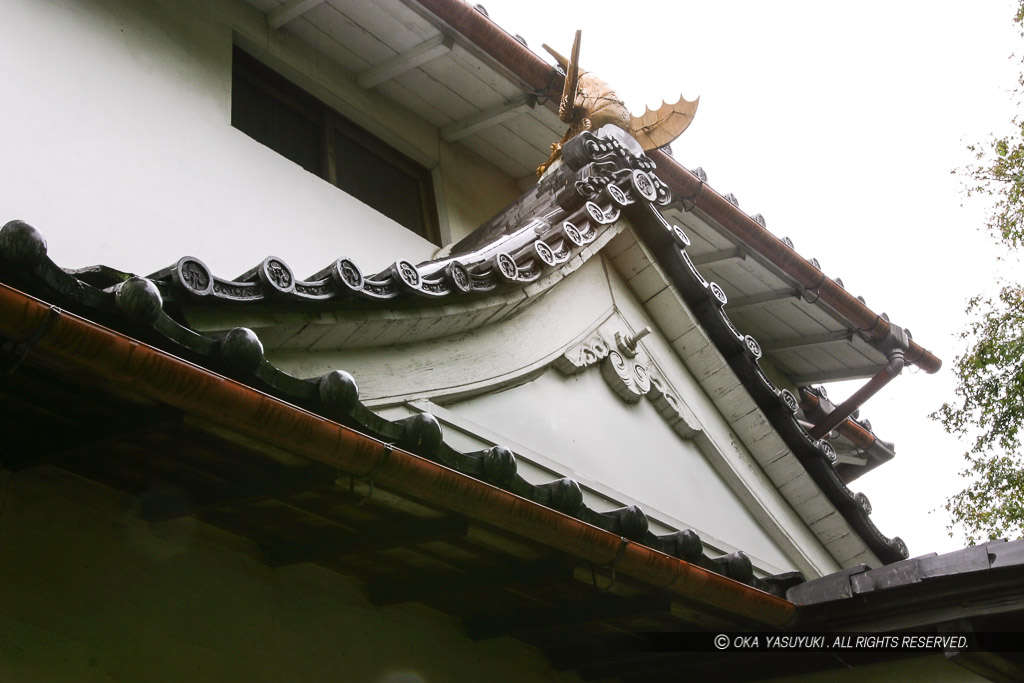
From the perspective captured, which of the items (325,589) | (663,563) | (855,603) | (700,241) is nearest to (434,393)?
(325,589)

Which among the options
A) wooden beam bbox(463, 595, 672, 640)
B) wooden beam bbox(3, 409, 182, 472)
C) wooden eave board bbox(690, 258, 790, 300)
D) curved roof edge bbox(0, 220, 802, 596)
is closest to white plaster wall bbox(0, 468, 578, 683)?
wooden beam bbox(3, 409, 182, 472)

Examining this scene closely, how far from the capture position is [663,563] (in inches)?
200

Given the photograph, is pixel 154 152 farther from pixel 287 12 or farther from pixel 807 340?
pixel 807 340

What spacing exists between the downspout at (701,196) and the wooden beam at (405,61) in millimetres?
193

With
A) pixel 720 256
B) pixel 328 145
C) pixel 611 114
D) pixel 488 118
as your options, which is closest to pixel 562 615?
pixel 611 114

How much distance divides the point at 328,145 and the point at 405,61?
1.02 metres

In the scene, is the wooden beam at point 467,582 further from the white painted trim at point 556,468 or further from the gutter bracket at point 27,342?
the gutter bracket at point 27,342

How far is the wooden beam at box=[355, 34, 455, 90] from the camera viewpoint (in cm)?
870

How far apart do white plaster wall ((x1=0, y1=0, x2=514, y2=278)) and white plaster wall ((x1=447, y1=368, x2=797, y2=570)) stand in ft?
6.94

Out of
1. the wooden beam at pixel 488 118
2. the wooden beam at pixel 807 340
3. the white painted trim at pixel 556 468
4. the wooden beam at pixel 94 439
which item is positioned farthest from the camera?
the wooden beam at pixel 807 340

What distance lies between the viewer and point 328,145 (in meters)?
8.70

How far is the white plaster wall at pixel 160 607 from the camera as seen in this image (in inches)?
168

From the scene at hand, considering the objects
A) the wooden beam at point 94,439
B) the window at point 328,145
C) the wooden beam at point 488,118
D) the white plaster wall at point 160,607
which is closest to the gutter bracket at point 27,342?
the wooden beam at point 94,439

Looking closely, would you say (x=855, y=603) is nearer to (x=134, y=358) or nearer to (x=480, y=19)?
(x=134, y=358)
